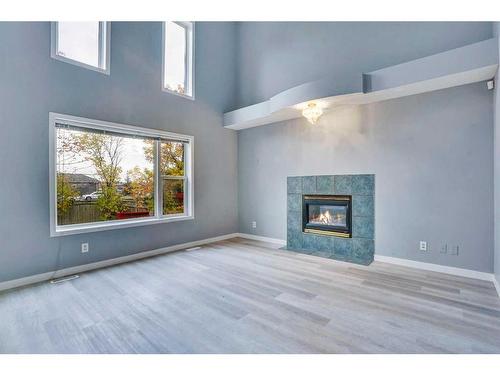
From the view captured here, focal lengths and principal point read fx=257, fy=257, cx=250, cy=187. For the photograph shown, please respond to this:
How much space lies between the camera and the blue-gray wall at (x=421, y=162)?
10.3ft

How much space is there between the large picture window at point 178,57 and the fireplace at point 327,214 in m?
3.05

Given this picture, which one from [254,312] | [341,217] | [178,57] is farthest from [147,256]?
[178,57]

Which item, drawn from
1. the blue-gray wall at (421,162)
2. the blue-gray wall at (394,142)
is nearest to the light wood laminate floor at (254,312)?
the blue-gray wall at (421,162)

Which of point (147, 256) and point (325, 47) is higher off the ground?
point (325, 47)

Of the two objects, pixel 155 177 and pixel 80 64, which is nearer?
pixel 80 64

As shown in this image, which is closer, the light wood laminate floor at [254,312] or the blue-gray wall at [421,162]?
the light wood laminate floor at [254,312]

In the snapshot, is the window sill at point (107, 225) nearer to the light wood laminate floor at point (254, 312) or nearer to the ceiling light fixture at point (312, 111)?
the light wood laminate floor at point (254, 312)

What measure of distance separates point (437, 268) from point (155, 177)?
4412 mm

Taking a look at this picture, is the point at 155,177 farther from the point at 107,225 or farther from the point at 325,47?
the point at 325,47

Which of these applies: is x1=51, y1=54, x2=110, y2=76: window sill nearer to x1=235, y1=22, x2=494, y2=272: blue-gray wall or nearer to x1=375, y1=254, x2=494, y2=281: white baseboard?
x1=235, y1=22, x2=494, y2=272: blue-gray wall

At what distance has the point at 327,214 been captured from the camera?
4527 millimetres

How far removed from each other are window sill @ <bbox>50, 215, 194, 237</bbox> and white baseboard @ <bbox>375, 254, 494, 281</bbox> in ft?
11.2

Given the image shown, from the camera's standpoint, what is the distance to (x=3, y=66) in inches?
116

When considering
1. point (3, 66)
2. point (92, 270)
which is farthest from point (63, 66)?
point (92, 270)
